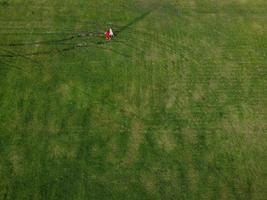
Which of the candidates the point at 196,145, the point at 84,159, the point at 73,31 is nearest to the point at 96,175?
the point at 84,159

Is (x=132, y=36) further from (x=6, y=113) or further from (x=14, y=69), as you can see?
(x=6, y=113)

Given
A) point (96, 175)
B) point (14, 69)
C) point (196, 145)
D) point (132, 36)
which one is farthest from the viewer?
point (132, 36)

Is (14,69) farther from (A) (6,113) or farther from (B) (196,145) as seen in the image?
(B) (196,145)

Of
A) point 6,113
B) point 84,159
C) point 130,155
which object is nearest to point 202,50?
point 130,155

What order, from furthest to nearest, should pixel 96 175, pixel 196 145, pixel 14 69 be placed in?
pixel 14 69 → pixel 196 145 → pixel 96 175

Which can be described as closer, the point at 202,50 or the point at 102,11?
the point at 202,50

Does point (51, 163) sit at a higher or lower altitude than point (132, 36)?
lower
